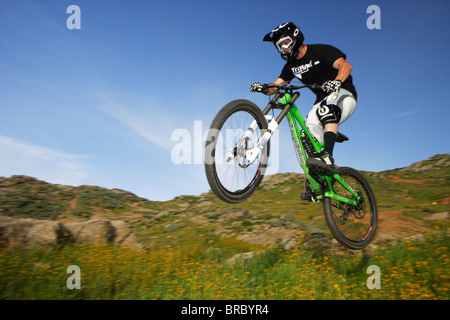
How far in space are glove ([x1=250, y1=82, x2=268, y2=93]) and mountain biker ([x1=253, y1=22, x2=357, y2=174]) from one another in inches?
1.2

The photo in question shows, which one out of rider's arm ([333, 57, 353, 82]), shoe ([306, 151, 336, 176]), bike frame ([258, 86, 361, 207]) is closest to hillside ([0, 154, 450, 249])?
bike frame ([258, 86, 361, 207])

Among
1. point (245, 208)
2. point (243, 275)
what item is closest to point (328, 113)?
point (243, 275)

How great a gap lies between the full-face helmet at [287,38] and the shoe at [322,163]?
190 cm

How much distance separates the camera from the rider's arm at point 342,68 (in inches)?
186

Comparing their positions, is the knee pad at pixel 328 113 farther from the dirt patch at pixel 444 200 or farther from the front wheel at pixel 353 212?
the dirt patch at pixel 444 200

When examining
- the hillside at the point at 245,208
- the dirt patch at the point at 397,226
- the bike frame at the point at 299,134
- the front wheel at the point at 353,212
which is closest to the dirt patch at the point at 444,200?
the hillside at the point at 245,208

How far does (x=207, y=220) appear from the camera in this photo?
11.8 m

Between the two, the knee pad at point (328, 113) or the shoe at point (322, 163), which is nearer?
the shoe at point (322, 163)

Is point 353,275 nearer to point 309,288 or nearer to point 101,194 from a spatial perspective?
point 309,288

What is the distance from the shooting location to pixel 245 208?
12.8 meters

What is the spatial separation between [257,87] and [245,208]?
9148 mm

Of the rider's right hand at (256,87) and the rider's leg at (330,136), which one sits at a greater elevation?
the rider's right hand at (256,87)
